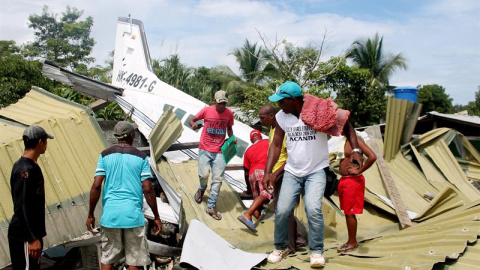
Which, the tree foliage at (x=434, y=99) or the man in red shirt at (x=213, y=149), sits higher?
the man in red shirt at (x=213, y=149)

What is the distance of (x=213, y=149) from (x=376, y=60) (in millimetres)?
25397

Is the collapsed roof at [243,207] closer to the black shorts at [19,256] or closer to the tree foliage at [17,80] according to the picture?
the black shorts at [19,256]

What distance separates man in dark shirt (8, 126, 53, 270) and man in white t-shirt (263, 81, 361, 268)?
2.02 metres

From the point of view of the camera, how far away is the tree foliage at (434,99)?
114ft

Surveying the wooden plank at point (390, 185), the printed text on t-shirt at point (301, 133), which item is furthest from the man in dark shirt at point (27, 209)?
the wooden plank at point (390, 185)

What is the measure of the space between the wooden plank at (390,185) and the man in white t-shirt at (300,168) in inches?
72.2

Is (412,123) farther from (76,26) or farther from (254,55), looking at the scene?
(76,26)

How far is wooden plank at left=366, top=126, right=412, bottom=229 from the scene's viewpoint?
542 centimetres

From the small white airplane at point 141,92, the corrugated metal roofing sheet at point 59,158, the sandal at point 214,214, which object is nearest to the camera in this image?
the corrugated metal roofing sheet at point 59,158

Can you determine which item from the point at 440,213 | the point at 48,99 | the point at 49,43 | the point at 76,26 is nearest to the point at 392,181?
the point at 440,213

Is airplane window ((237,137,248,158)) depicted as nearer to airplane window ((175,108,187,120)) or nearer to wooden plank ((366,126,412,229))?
airplane window ((175,108,187,120))

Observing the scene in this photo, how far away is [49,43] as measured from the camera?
34406mm

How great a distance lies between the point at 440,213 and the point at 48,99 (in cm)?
528

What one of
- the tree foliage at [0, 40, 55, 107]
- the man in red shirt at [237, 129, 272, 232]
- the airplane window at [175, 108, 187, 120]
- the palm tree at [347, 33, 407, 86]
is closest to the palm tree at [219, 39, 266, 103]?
the palm tree at [347, 33, 407, 86]
